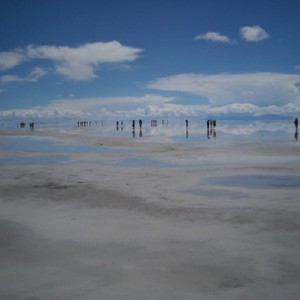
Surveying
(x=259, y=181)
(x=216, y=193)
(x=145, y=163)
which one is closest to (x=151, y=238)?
(x=216, y=193)

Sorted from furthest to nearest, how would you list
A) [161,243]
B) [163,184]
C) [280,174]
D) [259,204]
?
1. [280,174]
2. [163,184]
3. [259,204]
4. [161,243]

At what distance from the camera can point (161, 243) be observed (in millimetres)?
7398

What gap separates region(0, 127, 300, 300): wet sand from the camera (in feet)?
18.0

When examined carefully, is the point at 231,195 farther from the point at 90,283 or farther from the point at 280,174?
the point at 90,283

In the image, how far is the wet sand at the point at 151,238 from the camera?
549 cm

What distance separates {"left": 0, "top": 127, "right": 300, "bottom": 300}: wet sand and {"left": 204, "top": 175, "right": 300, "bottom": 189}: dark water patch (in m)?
0.04

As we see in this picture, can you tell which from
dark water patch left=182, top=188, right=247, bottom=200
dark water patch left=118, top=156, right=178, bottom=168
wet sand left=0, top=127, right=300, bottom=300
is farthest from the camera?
dark water patch left=118, top=156, right=178, bottom=168

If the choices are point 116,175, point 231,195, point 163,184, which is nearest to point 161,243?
point 231,195

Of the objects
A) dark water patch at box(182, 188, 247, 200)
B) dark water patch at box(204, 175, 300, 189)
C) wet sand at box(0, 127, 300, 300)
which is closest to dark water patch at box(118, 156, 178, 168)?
dark water patch at box(204, 175, 300, 189)

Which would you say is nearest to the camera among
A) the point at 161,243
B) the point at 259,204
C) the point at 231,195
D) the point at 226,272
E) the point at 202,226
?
the point at 226,272

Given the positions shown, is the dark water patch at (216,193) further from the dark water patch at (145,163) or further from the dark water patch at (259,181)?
the dark water patch at (145,163)

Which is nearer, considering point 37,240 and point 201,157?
point 37,240

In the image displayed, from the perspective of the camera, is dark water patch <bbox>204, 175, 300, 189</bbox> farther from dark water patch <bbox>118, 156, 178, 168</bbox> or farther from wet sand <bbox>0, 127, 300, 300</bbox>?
dark water patch <bbox>118, 156, 178, 168</bbox>

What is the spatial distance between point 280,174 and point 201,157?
8.35 meters
